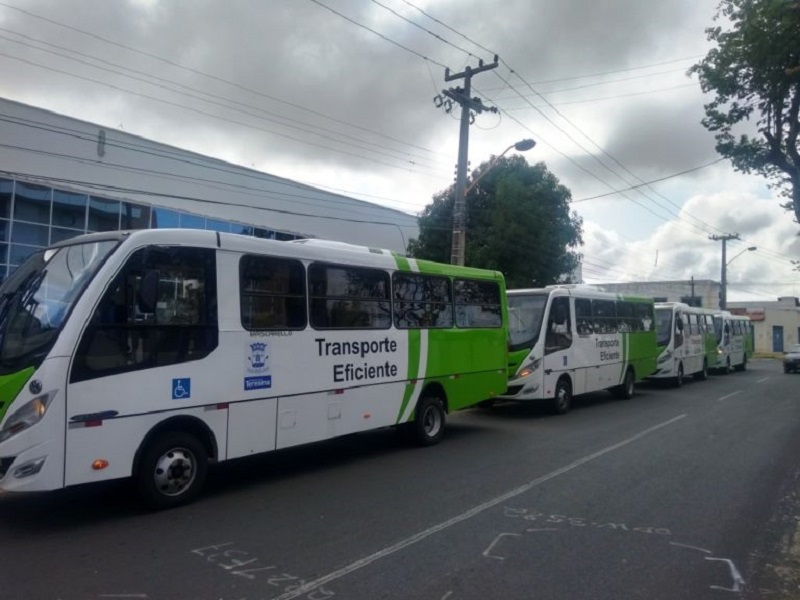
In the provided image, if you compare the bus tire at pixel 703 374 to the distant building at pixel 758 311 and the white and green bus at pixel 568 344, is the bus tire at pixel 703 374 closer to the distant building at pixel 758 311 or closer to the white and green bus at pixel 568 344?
the white and green bus at pixel 568 344

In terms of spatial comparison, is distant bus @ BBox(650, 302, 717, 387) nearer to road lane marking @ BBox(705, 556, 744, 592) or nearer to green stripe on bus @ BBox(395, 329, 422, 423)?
green stripe on bus @ BBox(395, 329, 422, 423)

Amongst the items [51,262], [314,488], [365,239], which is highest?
[365,239]

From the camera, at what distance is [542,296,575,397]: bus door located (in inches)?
575

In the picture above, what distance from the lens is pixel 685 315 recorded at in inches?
950

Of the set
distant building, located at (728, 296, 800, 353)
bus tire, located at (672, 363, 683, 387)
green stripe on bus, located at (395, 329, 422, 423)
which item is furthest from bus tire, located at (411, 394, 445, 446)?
distant building, located at (728, 296, 800, 353)

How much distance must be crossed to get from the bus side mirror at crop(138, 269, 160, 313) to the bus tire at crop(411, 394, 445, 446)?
503cm

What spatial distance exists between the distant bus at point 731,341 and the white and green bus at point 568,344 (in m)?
12.1

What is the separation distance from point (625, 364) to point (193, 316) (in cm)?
1443

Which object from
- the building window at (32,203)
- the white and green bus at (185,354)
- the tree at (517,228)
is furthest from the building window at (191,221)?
the white and green bus at (185,354)

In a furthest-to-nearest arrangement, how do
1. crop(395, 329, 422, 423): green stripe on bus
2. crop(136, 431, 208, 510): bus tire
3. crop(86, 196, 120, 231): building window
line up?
crop(86, 196, 120, 231): building window → crop(395, 329, 422, 423): green stripe on bus → crop(136, 431, 208, 510): bus tire

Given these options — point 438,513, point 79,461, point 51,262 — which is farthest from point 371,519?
point 51,262

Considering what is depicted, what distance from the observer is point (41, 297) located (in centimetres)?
659

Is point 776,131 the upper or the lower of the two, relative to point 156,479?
upper

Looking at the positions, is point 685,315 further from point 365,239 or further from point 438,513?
point 438,513
